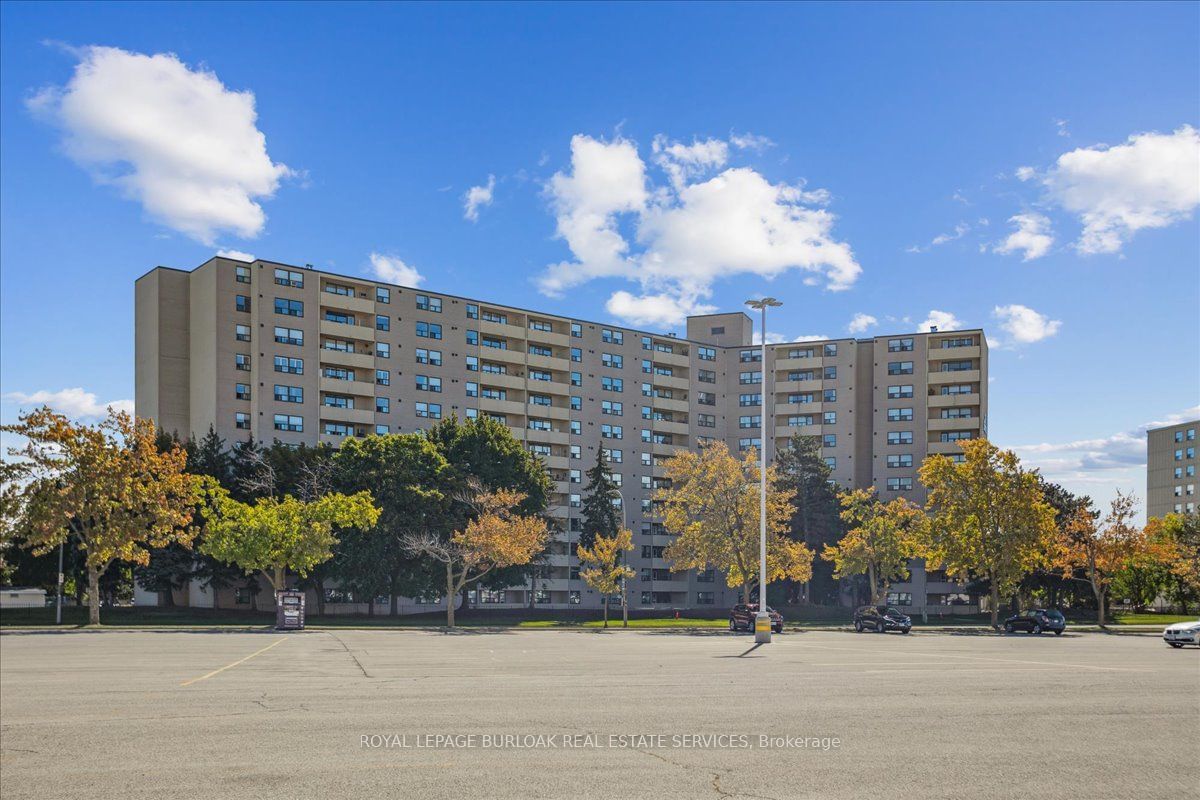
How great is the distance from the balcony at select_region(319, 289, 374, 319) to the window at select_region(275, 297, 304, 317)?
1.92 meters

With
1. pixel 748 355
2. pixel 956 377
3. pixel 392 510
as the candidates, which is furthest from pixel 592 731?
pixel 748 355

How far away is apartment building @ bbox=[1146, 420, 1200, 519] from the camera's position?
505 ft

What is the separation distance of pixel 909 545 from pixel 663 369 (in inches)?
1732

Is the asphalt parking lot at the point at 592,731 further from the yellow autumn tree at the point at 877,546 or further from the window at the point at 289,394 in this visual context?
the window at the point at 289,394

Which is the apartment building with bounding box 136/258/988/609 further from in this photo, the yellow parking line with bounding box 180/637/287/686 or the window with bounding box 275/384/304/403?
A: the yellow parking line with bounding box 180/637/287/686

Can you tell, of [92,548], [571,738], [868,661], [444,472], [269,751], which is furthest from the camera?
[444,472]

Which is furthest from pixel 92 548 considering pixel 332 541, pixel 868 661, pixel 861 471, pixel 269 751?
pixel 861 471

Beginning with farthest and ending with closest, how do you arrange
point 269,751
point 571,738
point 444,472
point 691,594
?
point 691,594 → point 444,472 → point 571,738 → point 269,751

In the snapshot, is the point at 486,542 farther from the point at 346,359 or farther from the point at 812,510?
the point at 812,510

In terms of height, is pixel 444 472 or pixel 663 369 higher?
pixel 663 369

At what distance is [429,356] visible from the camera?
91.8 m

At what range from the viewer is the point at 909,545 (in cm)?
7188

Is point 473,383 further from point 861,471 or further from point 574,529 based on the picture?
point 861,471

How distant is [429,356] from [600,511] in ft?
71.4
